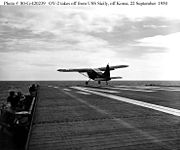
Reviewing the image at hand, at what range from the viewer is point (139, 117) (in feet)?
24.4

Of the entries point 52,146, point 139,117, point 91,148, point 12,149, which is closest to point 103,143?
Result: point 91,148

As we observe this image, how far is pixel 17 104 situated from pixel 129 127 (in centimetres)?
887

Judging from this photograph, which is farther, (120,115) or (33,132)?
(120,115)

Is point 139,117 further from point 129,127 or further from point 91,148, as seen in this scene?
point 91,148

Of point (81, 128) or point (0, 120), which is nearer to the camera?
point (81, 128)

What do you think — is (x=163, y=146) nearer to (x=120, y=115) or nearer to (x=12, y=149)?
(x=120, y=115)

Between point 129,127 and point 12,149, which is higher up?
point 129,127

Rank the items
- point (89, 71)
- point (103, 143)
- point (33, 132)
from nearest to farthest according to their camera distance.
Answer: point (103, 143) → point (33, 132) → point (89, 71)

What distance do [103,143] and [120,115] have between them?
297 centimetres

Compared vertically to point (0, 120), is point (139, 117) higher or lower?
higher

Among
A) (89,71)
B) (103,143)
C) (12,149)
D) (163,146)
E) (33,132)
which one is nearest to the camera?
(163,146)

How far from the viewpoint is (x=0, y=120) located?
1333 cm

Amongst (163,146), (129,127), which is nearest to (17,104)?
(129,127)

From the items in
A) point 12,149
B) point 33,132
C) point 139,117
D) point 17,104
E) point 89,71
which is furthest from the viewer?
point 89,71
